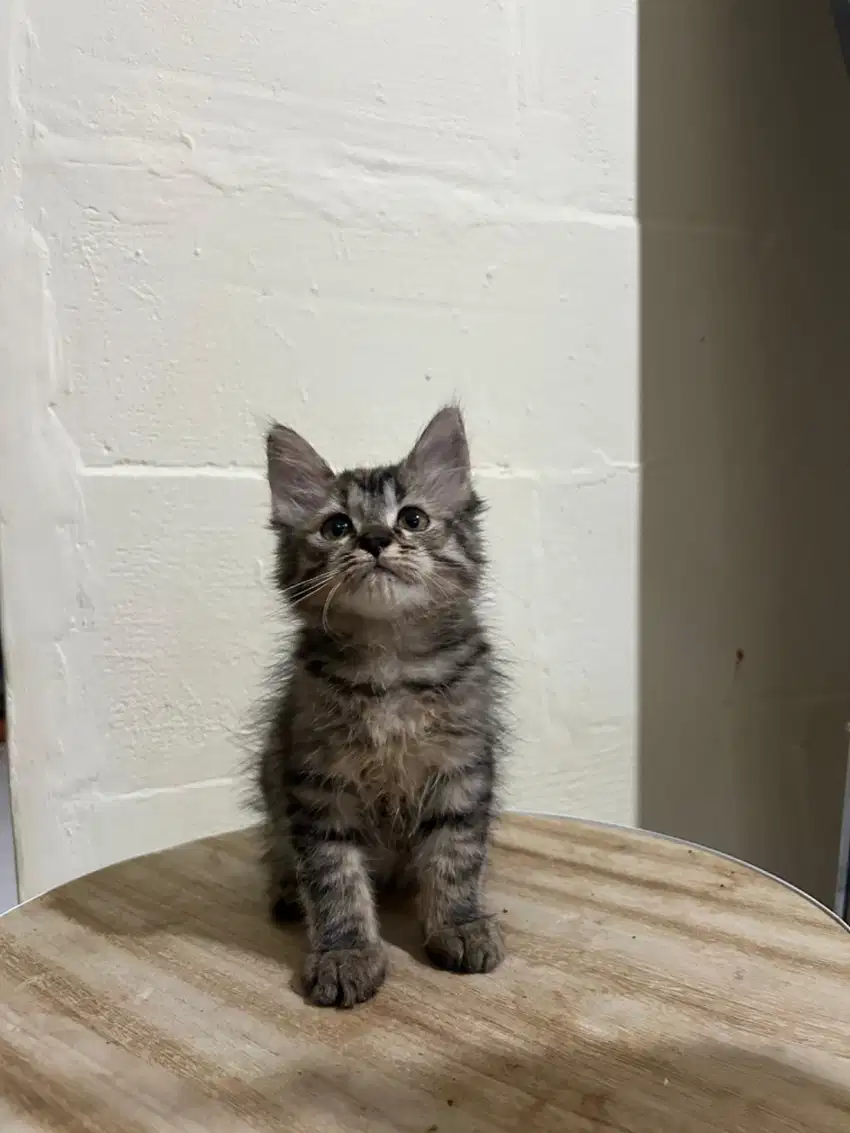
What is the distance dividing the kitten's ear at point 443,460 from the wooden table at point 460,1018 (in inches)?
15.3

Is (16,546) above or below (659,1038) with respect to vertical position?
above

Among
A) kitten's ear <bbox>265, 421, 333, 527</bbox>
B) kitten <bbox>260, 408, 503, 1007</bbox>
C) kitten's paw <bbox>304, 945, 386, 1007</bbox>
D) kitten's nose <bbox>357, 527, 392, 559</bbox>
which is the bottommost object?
kitten's paw <bbox>304, 945, 386, 1007</bbox>

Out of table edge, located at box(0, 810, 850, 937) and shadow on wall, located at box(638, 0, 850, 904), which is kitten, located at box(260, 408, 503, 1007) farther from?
shadow on wall, located at box(638, 0, 850, 904)

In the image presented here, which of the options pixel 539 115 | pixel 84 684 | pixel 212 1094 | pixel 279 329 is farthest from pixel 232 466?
pixel 212 1094

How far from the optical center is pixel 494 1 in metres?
1.22

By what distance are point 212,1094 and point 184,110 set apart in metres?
1.00

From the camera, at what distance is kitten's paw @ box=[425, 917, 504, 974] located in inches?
31.3

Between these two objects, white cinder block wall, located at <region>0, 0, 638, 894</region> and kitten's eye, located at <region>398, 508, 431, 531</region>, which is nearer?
kitten's eye, located at <region>398, 508, 431, 531</region>

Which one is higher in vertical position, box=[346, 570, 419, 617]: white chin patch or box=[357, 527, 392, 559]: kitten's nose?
box=[357, 527, 392, 559]: kitten's nose

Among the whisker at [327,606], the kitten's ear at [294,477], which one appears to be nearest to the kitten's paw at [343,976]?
the whisker at [327,606]

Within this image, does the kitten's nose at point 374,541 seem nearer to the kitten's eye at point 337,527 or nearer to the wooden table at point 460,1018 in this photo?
the kitten's eye at point 337,527

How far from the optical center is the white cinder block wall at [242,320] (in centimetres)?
109

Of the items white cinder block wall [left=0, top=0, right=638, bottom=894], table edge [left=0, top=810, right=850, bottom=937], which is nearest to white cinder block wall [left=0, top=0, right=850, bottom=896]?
white cinder block wall [left=0, top=0, right=638, bottom=894]

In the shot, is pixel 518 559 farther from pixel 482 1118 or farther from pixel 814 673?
pixel 482 1118
